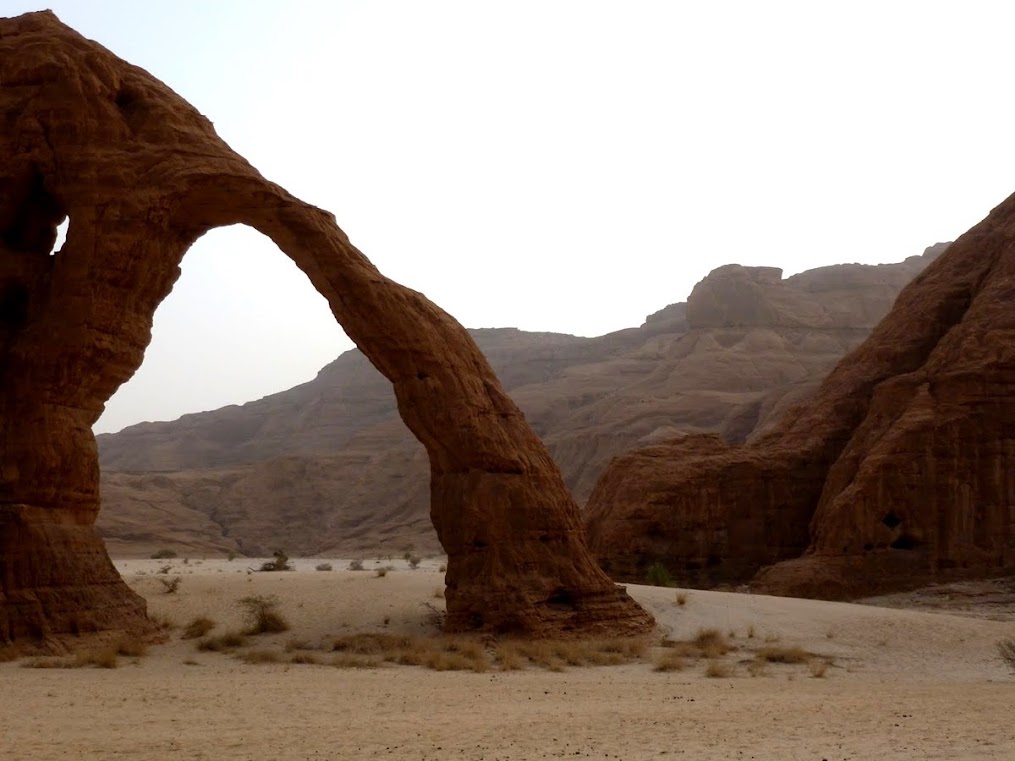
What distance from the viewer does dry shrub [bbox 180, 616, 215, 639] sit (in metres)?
16.5

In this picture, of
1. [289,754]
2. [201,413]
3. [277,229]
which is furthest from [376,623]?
[201,413]

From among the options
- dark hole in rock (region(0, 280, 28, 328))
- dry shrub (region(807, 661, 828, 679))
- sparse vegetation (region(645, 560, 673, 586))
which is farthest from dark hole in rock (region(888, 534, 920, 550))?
dark hole in rock (region(0, 280, 28, 328))

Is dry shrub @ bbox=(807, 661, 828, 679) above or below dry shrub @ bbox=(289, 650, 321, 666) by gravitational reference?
below

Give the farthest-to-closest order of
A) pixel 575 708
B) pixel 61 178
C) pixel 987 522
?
pixel 987 522, pixel 61 178, pixel 575 708

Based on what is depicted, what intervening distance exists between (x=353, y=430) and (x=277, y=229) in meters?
72.5

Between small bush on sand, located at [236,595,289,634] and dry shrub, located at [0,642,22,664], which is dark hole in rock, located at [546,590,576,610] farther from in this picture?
dry shrub, located at [0,642,22,664]

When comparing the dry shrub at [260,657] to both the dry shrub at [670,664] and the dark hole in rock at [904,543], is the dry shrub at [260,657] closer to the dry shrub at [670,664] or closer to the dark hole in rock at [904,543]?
the dry shrub at [670,664]

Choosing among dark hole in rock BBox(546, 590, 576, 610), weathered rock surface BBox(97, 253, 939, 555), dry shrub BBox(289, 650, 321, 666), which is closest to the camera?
dry shrub BBox(289, 650, 321, 666)

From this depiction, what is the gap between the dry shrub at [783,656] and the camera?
15.2 meters

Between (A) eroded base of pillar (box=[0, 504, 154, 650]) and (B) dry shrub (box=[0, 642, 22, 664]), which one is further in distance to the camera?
(A) eroded base of pillar (box=[0, 504, 154, 650])

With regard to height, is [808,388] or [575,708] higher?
[808,388]

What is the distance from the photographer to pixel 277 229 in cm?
1672

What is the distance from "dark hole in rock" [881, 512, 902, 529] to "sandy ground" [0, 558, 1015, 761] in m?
6.72

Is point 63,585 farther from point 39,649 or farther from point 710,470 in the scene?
point 710,470
